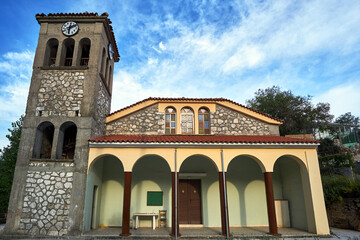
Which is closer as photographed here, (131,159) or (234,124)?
(131,159)

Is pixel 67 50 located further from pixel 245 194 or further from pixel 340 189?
pixel 340 189

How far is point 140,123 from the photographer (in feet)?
42.1

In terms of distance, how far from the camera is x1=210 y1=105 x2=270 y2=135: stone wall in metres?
13.0

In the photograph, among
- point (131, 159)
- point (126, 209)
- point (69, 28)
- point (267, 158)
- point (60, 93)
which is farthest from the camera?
point (69, 28)

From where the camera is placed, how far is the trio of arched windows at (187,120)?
13031 mm

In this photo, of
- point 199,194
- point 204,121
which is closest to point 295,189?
point 199,194

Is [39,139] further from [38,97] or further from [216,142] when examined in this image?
[216,142]

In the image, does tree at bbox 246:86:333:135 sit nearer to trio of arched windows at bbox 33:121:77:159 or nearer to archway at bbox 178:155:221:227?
archway at bbox 178:155:221:227

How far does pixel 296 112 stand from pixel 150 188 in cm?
2073

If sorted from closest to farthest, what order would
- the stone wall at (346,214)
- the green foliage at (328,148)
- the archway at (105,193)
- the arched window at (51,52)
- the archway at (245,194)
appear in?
the stone wall at (346,214) → the archway at (105,193) → the arched window at (51,52) → the archway at (245,194) → the green foliage at (328,148)

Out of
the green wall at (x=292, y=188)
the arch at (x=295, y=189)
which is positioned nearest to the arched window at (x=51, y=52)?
the arch at (x=295, y=189)

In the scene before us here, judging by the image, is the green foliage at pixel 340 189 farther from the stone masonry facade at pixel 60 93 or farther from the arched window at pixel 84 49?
the arched window at pixel 84 49

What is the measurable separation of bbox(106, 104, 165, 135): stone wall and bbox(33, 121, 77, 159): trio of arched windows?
1981 millimetres

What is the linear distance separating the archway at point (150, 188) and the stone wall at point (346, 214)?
8.39 metres
